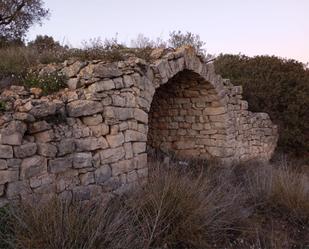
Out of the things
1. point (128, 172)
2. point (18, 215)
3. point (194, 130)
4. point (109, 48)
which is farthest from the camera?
point (194, 130)

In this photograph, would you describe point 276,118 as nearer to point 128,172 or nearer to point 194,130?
point 194,130

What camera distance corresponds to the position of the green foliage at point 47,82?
17.0 feet

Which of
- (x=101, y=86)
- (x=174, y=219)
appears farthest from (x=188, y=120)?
(x=174, y=219)

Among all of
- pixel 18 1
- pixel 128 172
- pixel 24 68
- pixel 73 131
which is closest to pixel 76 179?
pixel 73 131

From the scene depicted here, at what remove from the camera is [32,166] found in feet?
13.7

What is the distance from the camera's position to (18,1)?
31.8 ft

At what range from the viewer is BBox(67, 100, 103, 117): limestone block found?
4895 mm

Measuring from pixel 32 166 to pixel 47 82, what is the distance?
1.45 metres

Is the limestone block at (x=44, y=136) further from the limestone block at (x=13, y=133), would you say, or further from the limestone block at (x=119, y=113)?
the limestone block at (x=119, y=113)

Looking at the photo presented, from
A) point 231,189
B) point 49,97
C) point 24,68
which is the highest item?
point 24,68

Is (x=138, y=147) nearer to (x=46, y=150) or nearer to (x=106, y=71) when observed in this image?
(x=106, y=71)

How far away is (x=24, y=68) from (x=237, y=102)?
205 inches

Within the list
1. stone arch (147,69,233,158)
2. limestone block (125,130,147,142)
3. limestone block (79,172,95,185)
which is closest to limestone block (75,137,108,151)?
limestone block (79,172,95,185)

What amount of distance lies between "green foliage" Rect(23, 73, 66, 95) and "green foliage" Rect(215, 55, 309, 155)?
7.57 metres
